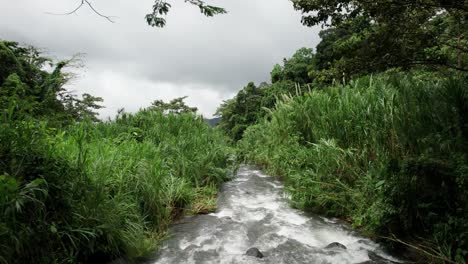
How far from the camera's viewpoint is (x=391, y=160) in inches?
159

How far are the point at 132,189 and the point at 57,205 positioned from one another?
1.60 m

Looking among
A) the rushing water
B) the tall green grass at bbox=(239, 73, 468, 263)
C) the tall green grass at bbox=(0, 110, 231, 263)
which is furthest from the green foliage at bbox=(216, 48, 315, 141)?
the tall green grass at bbox=(0, 110, 231, 263)

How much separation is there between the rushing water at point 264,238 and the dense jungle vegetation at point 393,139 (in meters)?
0.29

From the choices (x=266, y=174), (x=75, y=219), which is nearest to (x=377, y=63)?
(x=75, y=219)

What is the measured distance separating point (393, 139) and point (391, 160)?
3.82 feet

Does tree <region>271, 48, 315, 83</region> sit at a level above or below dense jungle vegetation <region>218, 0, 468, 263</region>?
above

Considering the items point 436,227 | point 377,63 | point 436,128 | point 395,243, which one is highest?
point 377,63

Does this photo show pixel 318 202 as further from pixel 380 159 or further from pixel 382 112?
pixel 382 112

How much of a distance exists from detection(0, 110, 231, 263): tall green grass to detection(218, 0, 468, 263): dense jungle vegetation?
2.55 metres

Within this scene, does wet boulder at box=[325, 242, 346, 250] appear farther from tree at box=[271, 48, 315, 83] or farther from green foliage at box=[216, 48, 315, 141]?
tree at box=[271, 48, 315, 83]

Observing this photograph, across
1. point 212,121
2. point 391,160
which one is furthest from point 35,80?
point 391,160

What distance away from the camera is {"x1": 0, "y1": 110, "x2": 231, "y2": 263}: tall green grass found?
8.70 feet

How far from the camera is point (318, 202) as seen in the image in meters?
5.45

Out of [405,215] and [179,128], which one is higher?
[179,128]
